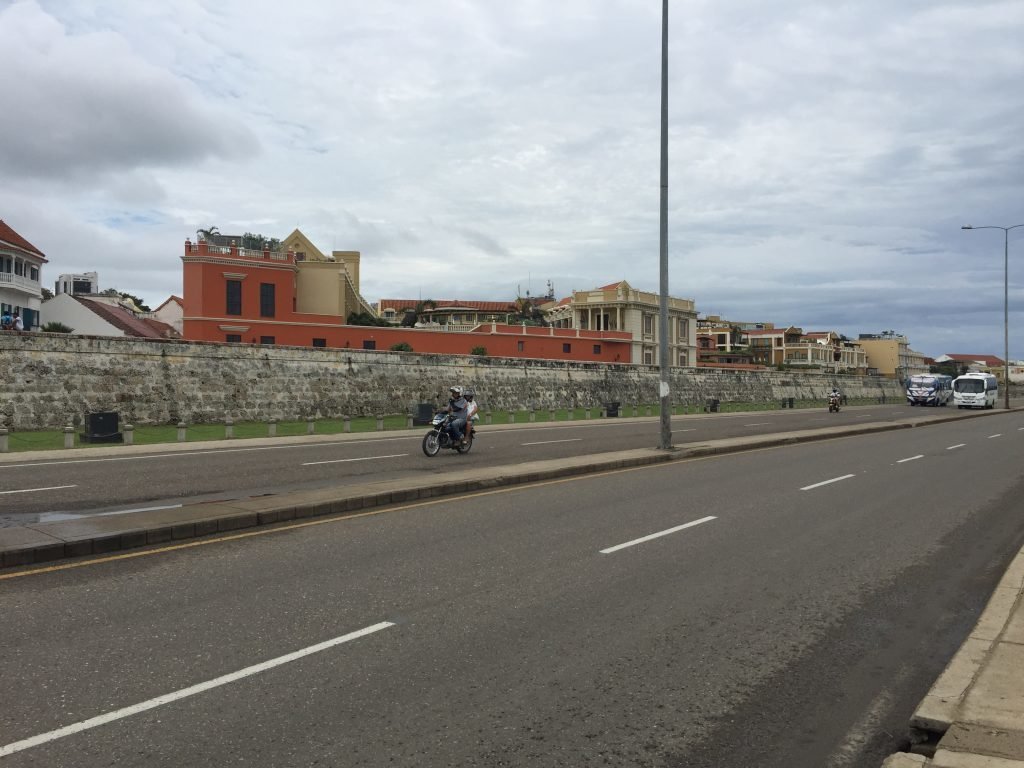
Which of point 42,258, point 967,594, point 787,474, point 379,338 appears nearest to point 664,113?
point 787,474

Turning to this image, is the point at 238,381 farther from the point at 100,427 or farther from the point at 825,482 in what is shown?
the point at 825,482

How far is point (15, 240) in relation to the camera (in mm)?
52312

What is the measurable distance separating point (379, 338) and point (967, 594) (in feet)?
162

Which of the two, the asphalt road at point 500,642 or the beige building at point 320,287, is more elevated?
the beige building at point 320,287

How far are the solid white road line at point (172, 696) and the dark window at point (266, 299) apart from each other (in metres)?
51.2

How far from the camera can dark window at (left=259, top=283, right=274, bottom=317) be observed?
53.5m

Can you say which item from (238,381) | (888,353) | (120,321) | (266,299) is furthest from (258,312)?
(888,353)

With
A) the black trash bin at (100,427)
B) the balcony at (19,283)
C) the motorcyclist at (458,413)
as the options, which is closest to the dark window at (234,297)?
the balcony at (19,283)

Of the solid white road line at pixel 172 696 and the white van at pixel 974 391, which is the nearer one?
the solid white road line at pixel 172 696

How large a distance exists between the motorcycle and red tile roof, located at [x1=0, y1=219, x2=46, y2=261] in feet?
151

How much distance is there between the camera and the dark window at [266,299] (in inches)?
2105

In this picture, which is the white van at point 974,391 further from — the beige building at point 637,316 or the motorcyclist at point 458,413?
the motorcyclist at point 458,413

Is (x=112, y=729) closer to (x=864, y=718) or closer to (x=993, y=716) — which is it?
(x=864, y=718)

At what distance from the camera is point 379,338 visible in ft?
178
